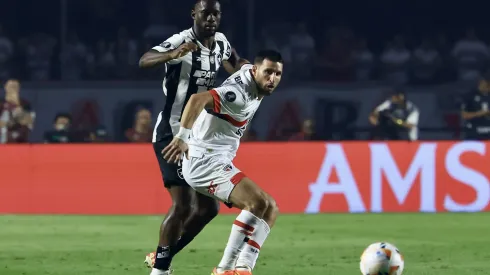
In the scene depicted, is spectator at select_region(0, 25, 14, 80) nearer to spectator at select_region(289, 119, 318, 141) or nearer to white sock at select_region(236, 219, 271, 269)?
spectator at select_region(289, 119, 318, 141)

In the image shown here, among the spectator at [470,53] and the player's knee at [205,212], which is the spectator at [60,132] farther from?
the player's knee at [205,212]

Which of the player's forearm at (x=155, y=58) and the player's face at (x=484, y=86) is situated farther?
the player's face at (x=484, y=86)

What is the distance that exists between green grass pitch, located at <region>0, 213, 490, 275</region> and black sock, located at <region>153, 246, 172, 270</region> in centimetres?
88

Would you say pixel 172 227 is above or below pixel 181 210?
below

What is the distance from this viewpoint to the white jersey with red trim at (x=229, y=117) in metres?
8.09

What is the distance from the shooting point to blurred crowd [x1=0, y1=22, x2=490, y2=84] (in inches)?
779

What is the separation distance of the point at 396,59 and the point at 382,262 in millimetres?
13608

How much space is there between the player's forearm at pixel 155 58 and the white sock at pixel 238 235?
1.22 m

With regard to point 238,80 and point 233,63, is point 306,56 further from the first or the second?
point 238,80

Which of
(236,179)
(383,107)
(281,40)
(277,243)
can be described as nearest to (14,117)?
(281,40)

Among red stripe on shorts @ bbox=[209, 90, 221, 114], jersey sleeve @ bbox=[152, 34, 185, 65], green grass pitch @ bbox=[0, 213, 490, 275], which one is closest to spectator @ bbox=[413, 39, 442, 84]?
green grass pitch @ bbox=[0, 213, 490, 275]

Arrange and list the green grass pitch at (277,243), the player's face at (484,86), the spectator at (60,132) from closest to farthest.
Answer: the green grass pitch at (277,243), the spectator at (60,132), the player's face at (484,86)

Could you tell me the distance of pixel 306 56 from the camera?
20.7 m

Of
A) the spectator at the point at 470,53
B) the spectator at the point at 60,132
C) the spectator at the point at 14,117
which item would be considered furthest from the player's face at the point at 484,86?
the spectator at the point at 14,117
